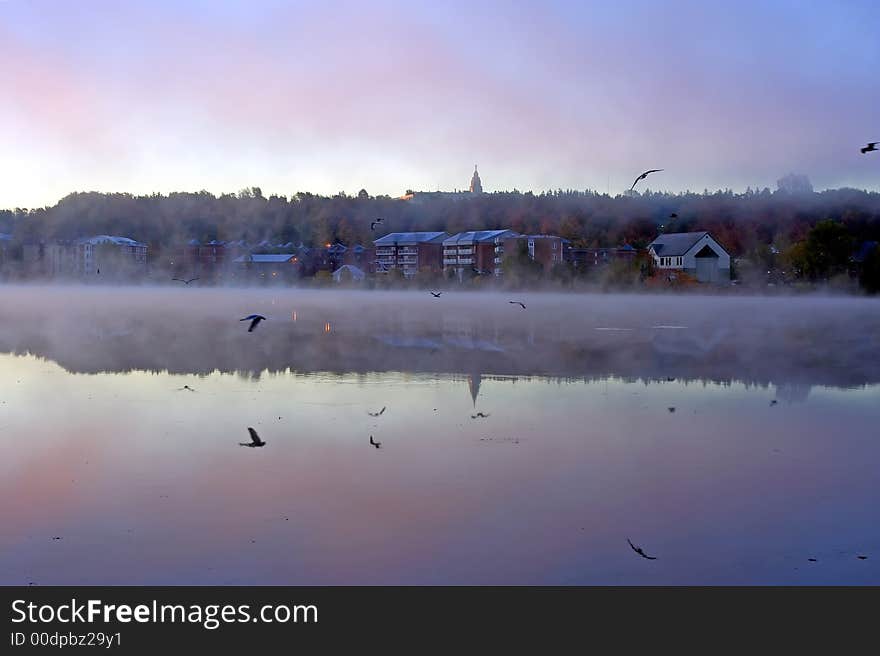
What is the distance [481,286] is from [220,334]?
7826 cm

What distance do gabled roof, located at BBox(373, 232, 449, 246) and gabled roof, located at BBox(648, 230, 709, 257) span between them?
44.1 m

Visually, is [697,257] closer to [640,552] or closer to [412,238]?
[412,238]

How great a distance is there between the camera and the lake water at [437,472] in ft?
29.0

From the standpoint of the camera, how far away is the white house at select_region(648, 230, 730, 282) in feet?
342

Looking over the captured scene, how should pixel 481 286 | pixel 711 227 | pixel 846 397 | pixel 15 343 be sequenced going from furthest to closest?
pixel 711 227
pixel 481 286
pixel 15 343
pixel 846 397

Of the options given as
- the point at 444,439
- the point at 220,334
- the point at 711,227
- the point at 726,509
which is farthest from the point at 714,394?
the point at 711,227

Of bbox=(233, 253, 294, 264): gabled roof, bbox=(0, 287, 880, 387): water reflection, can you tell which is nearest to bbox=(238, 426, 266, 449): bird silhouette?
bbox=(0, 287, 880, 387): water reflection

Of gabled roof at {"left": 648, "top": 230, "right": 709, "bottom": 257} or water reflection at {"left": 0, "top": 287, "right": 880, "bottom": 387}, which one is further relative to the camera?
gabled roof at {"left": 648, "top": 230, "right": 709, "bottom": 257}

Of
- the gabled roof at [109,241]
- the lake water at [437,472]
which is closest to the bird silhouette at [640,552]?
the lake water at [437,472]

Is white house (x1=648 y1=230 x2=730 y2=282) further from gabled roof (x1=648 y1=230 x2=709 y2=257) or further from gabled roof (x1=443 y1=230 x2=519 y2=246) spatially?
gabled roof (x1=443 y1=230 x2=519 y2=246)

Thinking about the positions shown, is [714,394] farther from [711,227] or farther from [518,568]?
[711,227]

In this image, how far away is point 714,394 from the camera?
19.7 m

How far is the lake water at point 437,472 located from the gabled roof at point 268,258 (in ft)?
435

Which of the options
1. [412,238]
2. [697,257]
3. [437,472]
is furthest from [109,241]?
[437,472]
